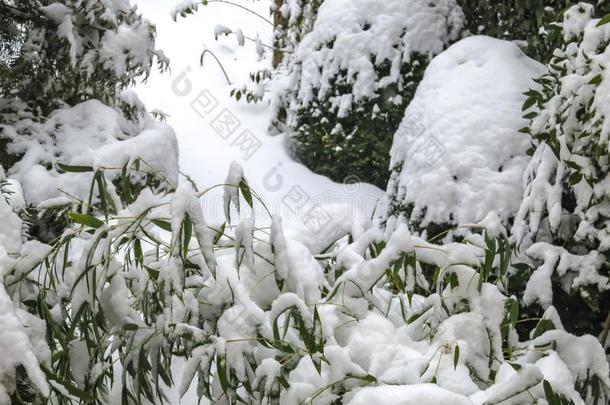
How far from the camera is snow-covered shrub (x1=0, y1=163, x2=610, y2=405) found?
3.47 feet

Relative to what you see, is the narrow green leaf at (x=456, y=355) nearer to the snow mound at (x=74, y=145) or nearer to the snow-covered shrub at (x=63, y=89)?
the snow mound at (x=74, y=145)

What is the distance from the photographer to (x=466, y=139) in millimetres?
2393

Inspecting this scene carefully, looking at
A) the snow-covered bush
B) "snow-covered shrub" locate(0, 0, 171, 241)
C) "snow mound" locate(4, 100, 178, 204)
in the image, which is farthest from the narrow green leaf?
the snow-covered bush

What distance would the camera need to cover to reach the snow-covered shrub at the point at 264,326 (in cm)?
106

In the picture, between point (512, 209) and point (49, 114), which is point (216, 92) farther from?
point (512, 209)

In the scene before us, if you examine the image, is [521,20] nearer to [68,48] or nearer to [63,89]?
[68,48]

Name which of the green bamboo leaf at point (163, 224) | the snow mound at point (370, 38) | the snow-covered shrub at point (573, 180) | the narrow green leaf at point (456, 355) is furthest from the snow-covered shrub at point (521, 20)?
the green bamboo leaf at point (163, 224)

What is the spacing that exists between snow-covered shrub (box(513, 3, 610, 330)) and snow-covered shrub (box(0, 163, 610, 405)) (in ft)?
1.90

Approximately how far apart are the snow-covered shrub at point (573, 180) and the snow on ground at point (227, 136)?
649mm

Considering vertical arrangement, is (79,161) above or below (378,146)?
above

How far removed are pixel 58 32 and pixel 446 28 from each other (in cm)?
201

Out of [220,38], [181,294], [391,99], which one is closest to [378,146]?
[391,99]

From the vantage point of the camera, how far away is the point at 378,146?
145 inches

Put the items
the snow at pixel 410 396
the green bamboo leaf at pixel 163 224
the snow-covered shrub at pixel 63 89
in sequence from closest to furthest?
the snow at pixel 410 396 → the green bamboo leaf at pixel 163 224 → the snow-covered shrub at pixel 63 89
